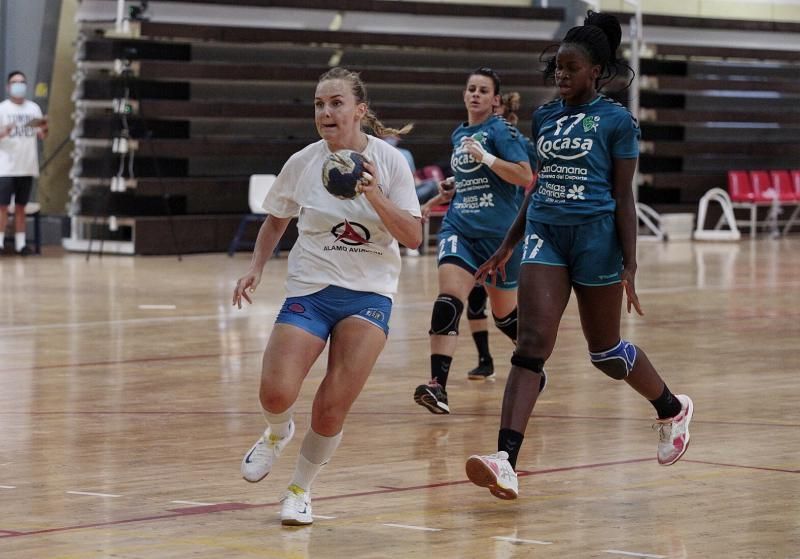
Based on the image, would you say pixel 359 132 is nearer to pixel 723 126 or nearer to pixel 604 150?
pixel 604 150

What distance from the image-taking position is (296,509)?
5.62 m

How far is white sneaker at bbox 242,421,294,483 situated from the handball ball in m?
0.98

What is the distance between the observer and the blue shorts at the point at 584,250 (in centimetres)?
640

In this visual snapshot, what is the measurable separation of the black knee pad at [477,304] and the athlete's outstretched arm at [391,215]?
4125 mm

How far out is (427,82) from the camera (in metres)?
24.9

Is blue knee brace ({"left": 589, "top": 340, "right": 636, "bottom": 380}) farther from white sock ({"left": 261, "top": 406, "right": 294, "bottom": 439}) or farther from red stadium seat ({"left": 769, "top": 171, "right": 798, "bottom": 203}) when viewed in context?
red stadium seat ({"left": 769, "top": 171, "right": 798, "bottom": 203})

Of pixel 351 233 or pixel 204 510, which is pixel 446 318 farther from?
pixel 204 510

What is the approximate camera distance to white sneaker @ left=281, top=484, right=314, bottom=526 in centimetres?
560

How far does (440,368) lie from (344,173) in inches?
131

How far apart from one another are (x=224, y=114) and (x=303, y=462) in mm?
17620

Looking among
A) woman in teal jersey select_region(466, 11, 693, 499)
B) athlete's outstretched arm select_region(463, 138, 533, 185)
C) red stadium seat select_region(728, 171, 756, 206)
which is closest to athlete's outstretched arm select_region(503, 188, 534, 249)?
woman in teal jersey select_region(466, 11, 693, 499)

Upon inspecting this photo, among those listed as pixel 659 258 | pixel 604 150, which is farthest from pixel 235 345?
pixel 659 258

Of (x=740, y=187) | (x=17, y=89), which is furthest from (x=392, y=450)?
(x=740, y=187)

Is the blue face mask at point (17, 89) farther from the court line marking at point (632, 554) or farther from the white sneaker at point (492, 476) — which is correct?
the court line marking at point (632, 554)
